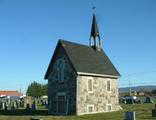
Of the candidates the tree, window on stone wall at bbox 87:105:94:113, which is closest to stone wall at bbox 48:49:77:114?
window on stone wall at bbox 87:105:94:113

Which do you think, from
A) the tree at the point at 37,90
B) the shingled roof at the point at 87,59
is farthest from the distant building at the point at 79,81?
the tree at the point at 37,90

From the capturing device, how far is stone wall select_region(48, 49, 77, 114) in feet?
134

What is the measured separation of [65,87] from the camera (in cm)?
4203

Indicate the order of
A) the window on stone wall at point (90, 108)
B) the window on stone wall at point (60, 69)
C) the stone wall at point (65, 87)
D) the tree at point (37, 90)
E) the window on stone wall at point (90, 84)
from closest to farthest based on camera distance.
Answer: the stone wall at point (65, 87) → the window on stone wall at point (90, 108) → the window on stone wall at point (90, 84) → the window on stone wall at point (60, 69) → the tree at point (37, 90)

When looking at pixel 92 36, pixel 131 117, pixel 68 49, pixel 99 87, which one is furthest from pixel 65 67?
pixel 131 117

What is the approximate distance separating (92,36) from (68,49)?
8.46 metres

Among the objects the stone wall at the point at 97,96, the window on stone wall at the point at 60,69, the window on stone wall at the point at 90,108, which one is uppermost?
the window on stone wall at the point at 60,69

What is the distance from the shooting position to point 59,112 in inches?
1676

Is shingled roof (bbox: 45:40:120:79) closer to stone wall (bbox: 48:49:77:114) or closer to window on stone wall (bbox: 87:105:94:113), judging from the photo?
stone wall (bbox: 48:49:77:114)

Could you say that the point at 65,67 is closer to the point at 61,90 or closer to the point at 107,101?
the point at 61,90

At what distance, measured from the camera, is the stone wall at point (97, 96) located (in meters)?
40.7

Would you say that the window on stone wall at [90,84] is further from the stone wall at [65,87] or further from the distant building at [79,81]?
the stone wall at [65,87]

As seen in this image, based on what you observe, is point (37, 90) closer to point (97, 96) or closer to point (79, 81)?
point (97, 96)

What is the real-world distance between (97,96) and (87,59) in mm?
4856
